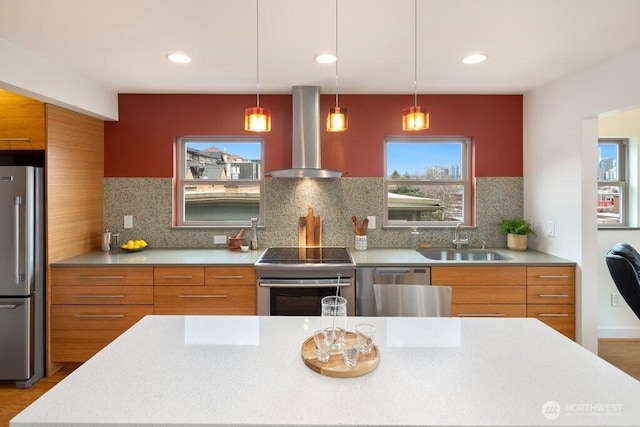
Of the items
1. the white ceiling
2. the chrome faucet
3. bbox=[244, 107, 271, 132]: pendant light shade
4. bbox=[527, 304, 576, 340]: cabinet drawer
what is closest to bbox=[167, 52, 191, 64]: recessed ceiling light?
the white ceiling

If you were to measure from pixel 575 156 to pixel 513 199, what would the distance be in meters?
0.76

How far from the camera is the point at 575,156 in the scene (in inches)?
110

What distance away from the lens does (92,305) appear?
2.81 meters

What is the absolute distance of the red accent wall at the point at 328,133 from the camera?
3441mm

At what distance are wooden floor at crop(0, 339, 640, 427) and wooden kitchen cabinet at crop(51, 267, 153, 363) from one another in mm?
200

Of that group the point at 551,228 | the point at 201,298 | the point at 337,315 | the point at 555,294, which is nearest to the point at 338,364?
the point at 337,315

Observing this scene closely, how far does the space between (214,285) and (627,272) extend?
9.40 feet

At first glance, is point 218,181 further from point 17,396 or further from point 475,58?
point 475,58

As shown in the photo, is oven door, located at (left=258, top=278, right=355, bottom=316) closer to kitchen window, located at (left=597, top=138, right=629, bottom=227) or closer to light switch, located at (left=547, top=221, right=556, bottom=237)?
light switch, located at (left=547, top=221, right=556, bottom=237)

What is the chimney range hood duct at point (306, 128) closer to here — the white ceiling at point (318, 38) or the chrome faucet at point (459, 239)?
the white ceiling at point (318, 38)

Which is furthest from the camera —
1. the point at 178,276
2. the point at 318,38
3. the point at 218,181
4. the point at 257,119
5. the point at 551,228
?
Result: the point at 218,181

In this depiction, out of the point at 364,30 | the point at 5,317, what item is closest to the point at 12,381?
the point at 5,317

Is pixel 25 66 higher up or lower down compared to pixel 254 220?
higher up

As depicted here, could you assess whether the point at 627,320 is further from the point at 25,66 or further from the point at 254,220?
the point at 25,66
